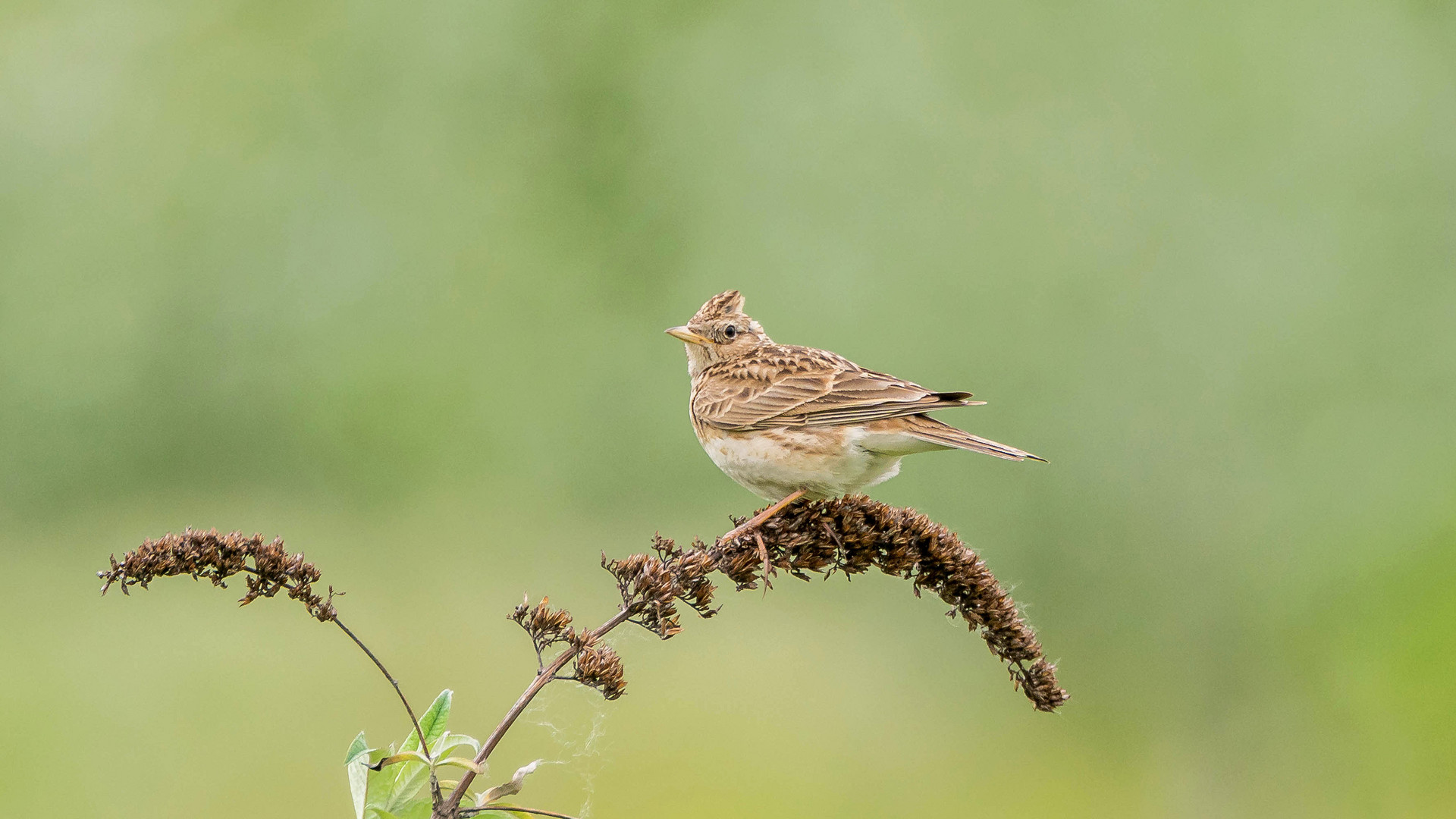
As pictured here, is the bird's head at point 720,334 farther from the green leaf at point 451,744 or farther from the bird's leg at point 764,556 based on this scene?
the green leaf at point 451,744

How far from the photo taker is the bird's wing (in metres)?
3.96

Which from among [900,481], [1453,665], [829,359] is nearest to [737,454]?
[829,359]

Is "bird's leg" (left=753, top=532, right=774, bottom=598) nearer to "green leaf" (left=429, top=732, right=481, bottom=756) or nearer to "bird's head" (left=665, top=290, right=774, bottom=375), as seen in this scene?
"green leaf" (left=429, top=732, right=481, bottom=756)

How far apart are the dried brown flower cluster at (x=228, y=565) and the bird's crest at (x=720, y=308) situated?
3112 mm

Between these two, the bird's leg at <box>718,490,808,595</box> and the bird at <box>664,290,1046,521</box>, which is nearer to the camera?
the bird's leg at <box>718,490,808,595</box>

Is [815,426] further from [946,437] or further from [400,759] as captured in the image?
[400,759]

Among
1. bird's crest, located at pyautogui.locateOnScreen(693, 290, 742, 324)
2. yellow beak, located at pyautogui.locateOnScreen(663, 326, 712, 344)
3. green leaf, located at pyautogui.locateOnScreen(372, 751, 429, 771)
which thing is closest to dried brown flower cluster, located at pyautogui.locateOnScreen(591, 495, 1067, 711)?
green leaf, located at pyautogui.locateOnScreen(372, 751, 429, 771)

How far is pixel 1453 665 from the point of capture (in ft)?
29.4

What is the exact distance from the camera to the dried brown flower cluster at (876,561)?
2799 mm

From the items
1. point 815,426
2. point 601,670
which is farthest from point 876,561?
point 601,670

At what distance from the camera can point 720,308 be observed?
530 cm

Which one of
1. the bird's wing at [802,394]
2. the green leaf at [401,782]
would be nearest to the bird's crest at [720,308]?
the bird's wing at [802,394]

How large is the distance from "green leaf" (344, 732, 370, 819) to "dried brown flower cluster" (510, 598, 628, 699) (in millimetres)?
325

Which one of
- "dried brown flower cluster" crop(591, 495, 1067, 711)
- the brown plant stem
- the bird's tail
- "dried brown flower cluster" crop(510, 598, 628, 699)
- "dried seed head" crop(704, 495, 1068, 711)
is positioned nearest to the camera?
Answer: the brown plant stem
